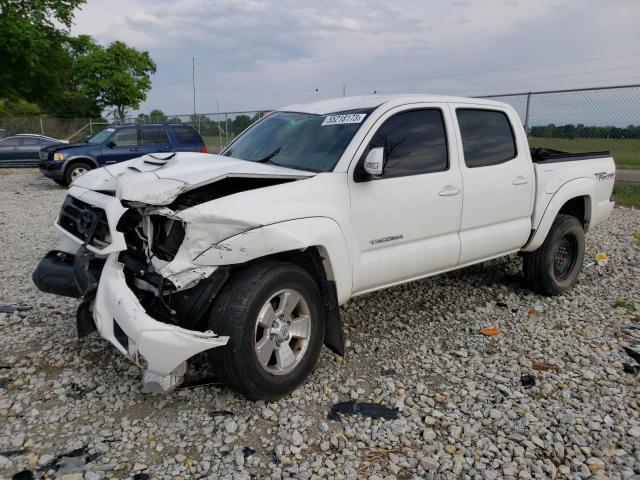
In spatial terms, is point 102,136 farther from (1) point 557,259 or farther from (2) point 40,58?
(2) point 40,58

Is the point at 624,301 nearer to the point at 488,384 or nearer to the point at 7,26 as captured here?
the point at 488,384

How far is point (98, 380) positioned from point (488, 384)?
276 cm

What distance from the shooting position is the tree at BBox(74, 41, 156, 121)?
1517 inches

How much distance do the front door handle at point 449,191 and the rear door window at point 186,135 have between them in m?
11.0

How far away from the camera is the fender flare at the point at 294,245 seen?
2.92 metres

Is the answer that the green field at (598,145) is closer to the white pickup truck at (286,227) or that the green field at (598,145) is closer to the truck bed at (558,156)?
the truck bed at (558,156)

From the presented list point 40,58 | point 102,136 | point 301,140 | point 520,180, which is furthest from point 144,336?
point 40,58

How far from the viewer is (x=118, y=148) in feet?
45.4

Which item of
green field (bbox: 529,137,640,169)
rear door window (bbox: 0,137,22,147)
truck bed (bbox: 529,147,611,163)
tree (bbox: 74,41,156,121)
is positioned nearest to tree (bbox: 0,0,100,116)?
tree (bbox: 74,41,156,121)

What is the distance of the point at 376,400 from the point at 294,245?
1202 mm

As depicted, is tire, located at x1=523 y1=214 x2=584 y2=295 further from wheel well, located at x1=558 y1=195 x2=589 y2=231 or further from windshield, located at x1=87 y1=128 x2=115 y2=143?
windshield, located at x1=87 y1=128 x2=115 y2=143

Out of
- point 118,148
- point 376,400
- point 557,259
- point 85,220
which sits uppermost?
point 118,148

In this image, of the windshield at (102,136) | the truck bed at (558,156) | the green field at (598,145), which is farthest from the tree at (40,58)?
the truck bed at (558,156)

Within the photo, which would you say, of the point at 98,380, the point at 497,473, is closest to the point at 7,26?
the point at 98,380
